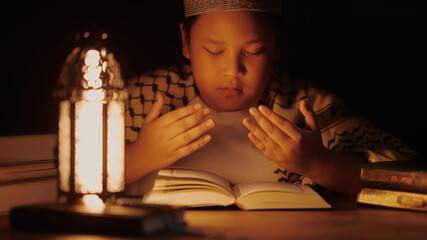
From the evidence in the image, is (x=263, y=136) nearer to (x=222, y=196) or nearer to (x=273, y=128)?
(x=273, y=128)

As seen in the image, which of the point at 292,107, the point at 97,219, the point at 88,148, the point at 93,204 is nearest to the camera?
the point at 97,219

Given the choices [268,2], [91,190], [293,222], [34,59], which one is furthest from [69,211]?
[268,2]

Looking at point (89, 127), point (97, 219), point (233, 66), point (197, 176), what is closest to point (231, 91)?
point (233, 66)

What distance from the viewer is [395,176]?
4.93 ft

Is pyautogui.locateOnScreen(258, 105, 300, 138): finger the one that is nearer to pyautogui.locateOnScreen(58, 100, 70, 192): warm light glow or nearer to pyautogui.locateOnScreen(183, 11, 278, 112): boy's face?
pyautogui.locateOnScreen(183, 11, 278, 112): boy's face

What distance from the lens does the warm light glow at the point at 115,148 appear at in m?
1.50

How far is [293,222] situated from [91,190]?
1.67 feet

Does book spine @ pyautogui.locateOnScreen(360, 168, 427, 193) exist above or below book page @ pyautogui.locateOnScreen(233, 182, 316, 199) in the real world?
above

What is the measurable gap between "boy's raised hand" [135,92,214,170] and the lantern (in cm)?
19

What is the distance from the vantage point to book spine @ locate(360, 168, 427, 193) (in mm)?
1472

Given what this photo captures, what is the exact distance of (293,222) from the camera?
1340 millimetres

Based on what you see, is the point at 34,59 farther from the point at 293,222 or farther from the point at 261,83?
the point at 293,222

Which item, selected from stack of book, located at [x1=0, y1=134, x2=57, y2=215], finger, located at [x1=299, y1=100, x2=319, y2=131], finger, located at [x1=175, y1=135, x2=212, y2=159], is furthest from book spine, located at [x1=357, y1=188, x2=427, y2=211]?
stack of book, located at [x1=0, y1=134, x2=57, y2=215]

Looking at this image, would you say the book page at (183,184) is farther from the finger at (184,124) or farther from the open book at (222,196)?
the finger at (184,124)
